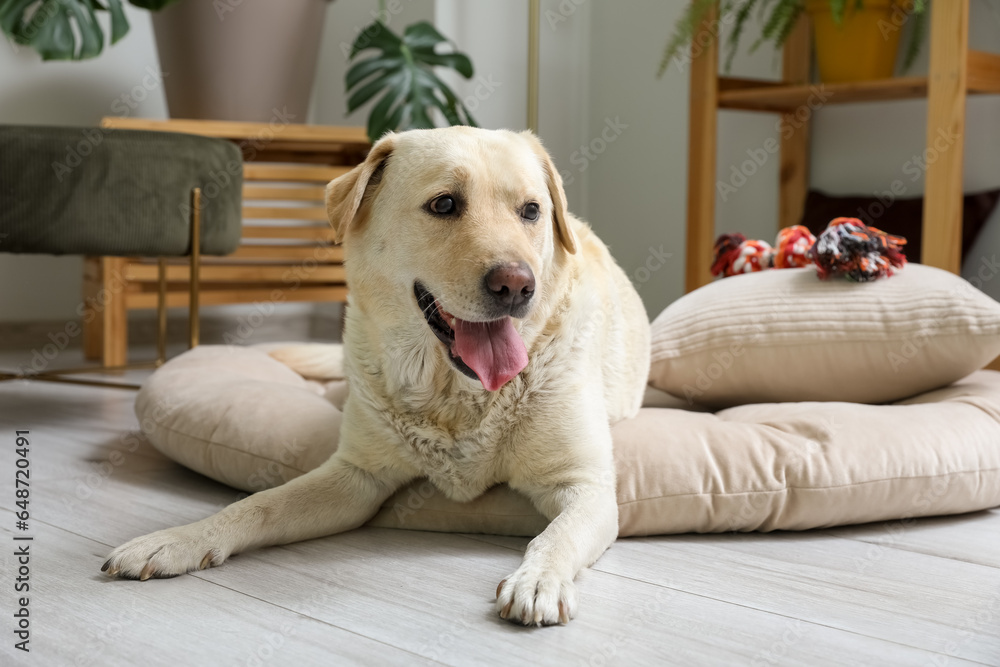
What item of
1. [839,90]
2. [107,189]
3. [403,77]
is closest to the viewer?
[107,189]

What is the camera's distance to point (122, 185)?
9.02 feet

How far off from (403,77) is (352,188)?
7.74 feet

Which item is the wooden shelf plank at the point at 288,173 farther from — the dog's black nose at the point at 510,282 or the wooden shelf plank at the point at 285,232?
the dog's black nose at the point at 510,282

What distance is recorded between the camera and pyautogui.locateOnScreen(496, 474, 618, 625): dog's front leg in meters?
1.28

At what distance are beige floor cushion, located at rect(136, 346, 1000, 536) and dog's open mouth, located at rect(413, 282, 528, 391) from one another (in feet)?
0.95

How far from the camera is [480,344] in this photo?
152 cm

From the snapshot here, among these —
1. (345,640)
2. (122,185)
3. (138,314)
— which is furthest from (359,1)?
(345,640)

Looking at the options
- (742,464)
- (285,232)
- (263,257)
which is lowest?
(742,464)

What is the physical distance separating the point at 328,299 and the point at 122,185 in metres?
1.74

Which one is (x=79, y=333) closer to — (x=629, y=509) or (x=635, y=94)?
(x=635, y=94)

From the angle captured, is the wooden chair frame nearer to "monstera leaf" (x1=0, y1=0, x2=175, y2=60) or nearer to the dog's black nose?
"monstera leaf" (x1=0, y1=0, x2=175, y2=60)

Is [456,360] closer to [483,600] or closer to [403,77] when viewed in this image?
[483,600]

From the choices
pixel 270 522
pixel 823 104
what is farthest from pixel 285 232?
pixel 270 522

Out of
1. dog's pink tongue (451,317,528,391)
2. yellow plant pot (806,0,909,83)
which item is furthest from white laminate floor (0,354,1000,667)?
yellow plant pot (806,0,909,83)
